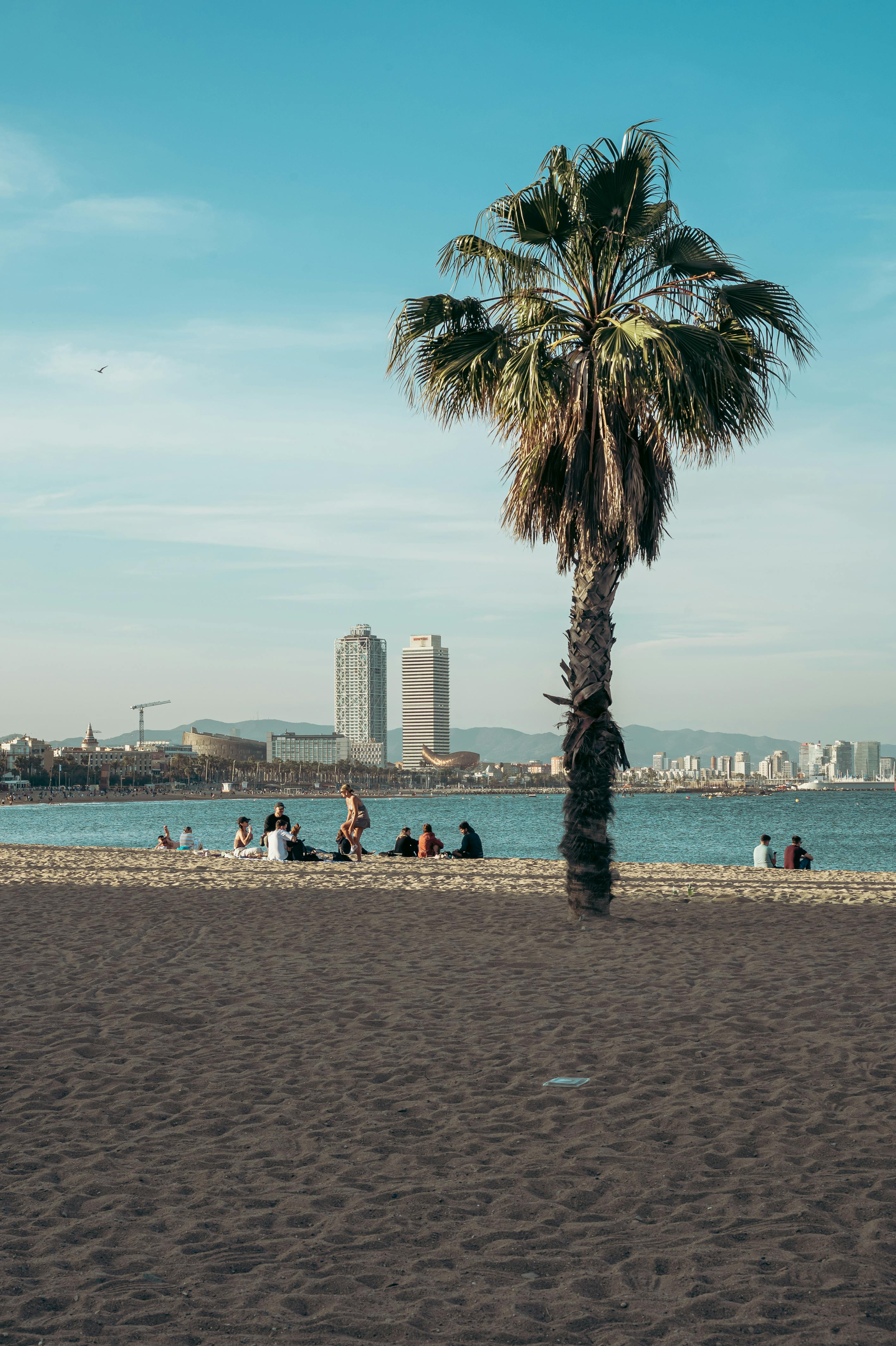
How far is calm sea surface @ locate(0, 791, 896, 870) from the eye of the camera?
5312 cm

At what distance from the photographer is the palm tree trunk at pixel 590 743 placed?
515 inches

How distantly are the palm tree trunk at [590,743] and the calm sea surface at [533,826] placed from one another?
7630 millimetres

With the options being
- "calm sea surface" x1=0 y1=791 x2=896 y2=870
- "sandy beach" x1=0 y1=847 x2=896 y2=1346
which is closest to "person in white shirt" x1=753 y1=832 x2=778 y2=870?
"calm sea surface" x1=0 y1=791 x2=896 y2=870

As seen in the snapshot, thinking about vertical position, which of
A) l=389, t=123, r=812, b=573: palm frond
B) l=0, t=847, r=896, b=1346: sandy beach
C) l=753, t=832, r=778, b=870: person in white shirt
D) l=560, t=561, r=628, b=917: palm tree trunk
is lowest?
l=753, t=832, r=778, b=870: person in white shirt

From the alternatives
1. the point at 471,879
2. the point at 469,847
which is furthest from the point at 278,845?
the point at 471,879

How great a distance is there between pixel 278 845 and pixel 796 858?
409 inches

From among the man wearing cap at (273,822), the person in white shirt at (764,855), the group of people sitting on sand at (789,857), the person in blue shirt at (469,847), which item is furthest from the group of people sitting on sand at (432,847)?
the person in white shirt at (764,855)

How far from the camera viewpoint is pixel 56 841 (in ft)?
185

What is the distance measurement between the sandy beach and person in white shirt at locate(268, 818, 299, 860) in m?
10.2

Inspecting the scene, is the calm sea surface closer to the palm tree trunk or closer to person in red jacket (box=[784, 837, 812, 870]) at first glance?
person in red jacket (box=[784, 837, 812, 870])

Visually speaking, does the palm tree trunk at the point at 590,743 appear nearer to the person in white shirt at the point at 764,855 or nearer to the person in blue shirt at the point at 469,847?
the person in blue shirt at the point at 469,847

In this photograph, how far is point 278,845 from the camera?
72.0 feet

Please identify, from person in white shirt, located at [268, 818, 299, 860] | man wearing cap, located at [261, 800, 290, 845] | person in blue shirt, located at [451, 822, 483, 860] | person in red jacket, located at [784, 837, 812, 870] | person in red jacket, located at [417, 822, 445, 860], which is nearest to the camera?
person in red jacket, located at [784, 837, 812, 870]

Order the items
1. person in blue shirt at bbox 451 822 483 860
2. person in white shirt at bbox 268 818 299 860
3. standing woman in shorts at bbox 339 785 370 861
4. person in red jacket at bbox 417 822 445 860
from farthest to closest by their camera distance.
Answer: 1. person in red jacket at bbox 417 822 445 860
2. person in blue shirt at bbox 451 822 483 860
3. standing woman in shorts at bbox 339 785 370 861
4. person in white shirt at bbox 268 818 299 860
